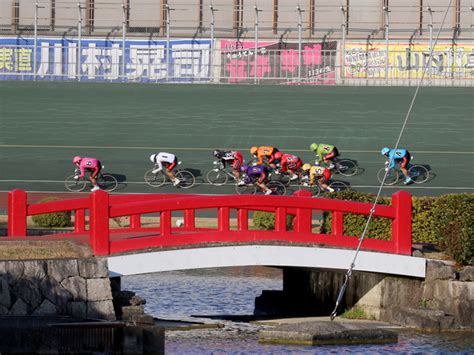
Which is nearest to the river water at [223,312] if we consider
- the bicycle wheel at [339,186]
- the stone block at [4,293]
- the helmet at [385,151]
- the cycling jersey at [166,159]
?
the stone block at [4,293]

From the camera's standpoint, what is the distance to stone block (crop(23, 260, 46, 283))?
58.6 ft

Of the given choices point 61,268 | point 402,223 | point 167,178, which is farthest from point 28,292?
point 167,178

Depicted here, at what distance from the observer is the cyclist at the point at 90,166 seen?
1479 inches

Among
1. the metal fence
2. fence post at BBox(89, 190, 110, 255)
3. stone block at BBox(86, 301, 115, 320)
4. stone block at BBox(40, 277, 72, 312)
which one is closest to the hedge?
fence post at BBox(89, 190, 110, 255)

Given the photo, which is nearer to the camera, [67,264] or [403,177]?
[67,264]

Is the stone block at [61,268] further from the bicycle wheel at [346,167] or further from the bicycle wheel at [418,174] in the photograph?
the bicycle wheel at [418,174]

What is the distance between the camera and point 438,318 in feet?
67.2

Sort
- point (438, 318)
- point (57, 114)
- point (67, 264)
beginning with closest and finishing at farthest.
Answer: point (67, 264) < point (438, 318) < point (57, 114)

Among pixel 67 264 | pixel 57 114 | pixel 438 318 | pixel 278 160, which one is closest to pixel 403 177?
pixel 278 160

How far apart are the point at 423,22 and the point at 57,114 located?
16885 millimetres

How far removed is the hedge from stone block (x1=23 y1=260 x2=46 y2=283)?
6.40 meters

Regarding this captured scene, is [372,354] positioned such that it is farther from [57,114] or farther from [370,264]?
[57,114]

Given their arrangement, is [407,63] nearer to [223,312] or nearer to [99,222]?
[223,312]

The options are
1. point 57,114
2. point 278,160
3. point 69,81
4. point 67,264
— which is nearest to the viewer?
point 67,264
